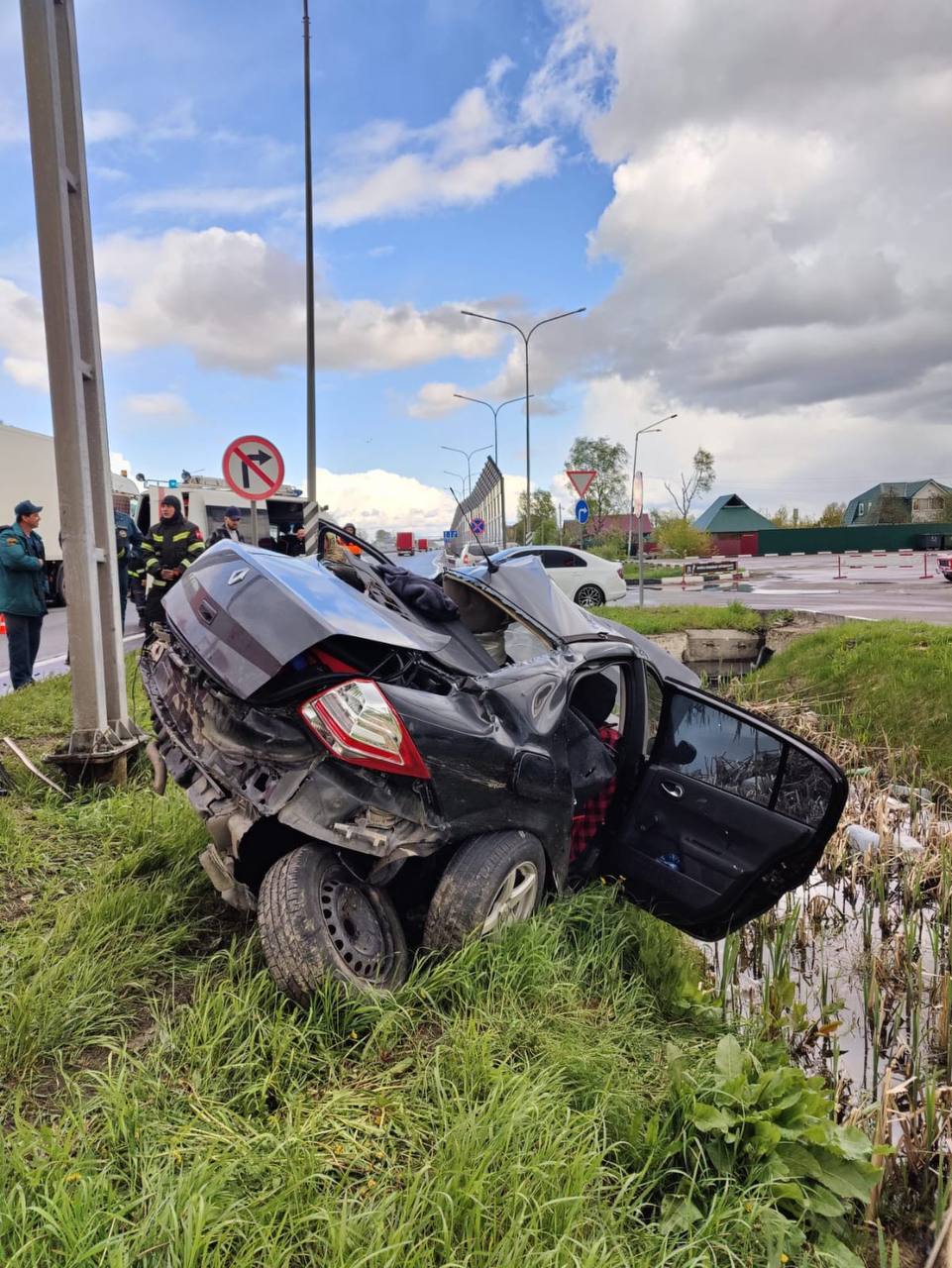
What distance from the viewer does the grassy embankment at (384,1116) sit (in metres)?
1.67

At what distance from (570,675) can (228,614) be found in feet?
4.19

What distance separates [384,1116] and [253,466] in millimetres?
7967

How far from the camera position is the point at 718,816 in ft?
10.5

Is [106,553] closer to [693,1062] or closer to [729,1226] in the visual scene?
[693,1062]

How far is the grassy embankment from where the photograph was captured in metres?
1.67

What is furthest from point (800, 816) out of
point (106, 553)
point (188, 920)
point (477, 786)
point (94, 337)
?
point (94, 337)

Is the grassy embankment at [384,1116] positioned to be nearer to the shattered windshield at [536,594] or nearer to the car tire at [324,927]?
the car tire at [324,927]

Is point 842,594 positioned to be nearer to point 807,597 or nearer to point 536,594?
Result: point 807,597

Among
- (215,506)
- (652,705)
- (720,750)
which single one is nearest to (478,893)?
(720,750)

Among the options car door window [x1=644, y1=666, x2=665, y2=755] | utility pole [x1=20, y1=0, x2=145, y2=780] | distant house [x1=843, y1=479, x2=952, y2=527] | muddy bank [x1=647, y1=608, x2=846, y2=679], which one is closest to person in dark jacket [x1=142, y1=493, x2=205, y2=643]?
utility pole [x1=20, y1=0, x2=145, y2=780]

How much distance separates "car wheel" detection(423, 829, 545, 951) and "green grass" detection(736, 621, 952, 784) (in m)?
5.45

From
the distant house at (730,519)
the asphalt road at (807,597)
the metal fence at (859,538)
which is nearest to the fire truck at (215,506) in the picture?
the asphalt road at (807,597)

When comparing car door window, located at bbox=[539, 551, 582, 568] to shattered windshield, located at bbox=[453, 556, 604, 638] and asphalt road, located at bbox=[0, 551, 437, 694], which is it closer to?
asphalt road, located at bbox=[0, 551, 437, 694]

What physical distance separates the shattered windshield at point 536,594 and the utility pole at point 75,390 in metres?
2.21
